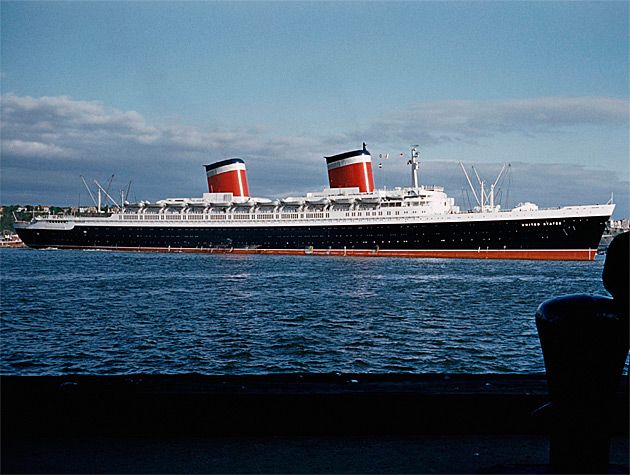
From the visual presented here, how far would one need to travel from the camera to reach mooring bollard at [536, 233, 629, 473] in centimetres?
256

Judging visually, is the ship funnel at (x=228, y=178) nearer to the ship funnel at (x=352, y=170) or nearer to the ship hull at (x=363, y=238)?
the ship hull at (x=363, y=238)

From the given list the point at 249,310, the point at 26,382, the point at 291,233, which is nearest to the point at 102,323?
the point at 249,310

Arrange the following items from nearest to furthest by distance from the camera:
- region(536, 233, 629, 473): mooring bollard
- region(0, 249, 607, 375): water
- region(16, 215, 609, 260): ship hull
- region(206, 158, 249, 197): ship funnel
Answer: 1. region(536, 233, 629, 473): mooring bollard
2. region(0, 249, 607, 375): water
3. region(16, 215, 609, 260): ship hull
4. region(206, 158, 249, 197): ship funnel

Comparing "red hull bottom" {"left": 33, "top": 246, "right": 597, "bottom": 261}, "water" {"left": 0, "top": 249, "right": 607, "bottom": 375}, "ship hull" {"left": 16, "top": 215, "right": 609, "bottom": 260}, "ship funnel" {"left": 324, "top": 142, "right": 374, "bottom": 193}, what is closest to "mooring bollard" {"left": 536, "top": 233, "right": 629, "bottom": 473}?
"water" {"left": 0, "top": 249, "right": 607, "bottom": 375}

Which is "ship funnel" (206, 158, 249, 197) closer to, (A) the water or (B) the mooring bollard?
(A) the water

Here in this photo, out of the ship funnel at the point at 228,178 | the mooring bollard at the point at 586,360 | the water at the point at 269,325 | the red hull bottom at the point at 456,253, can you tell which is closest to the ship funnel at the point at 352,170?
the red hull bottom at the point at 456,253

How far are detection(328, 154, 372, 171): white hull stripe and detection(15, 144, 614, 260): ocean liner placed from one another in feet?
0.30

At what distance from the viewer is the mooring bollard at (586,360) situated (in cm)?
256

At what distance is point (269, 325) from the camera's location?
15641mm

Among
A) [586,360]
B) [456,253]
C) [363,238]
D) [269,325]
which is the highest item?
[586,360]

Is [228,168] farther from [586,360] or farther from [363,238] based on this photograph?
[586,360]

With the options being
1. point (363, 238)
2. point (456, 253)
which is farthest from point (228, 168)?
point (456, 253)

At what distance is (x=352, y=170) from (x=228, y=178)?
44.1 feet

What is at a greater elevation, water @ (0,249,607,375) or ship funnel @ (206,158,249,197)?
ship funnel @ (206,158,249,197)
